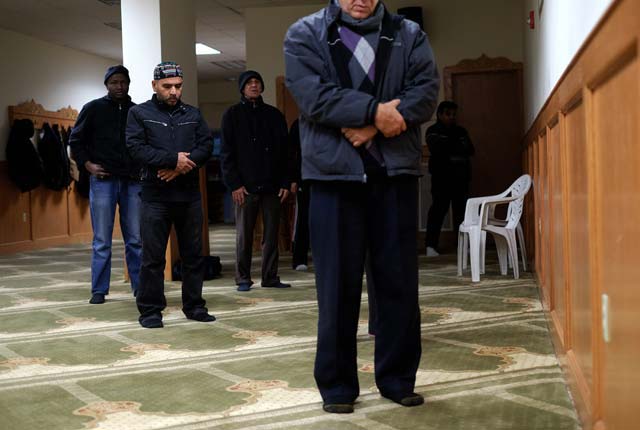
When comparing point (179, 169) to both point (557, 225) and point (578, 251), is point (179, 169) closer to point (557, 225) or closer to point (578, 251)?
point (557, 225)

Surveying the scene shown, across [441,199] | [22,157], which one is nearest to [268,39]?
[441,199]

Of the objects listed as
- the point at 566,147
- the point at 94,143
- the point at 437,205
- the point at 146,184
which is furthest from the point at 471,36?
the point at 566,147

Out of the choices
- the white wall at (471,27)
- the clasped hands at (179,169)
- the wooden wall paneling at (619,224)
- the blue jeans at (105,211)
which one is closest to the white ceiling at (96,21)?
the white wall at (471,27)

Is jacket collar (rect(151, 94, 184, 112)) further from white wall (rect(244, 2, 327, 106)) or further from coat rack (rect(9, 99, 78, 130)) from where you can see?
coat rack (rect(9, 99, 78, 130))

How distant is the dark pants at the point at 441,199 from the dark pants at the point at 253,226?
8.51 feet

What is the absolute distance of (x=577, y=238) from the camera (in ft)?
8.39

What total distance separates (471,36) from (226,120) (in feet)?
13.5

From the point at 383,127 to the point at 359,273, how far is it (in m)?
0.48

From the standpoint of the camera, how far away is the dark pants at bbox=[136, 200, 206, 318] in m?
4.48

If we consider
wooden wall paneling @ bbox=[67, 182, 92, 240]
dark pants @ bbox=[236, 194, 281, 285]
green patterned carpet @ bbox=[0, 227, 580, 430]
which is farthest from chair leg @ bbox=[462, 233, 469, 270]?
wooden wall paneling @ bbox=[67, 182, 92, 240]

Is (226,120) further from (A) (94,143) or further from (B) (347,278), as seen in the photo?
(B) (347,278)

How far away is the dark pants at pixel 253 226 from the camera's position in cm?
592

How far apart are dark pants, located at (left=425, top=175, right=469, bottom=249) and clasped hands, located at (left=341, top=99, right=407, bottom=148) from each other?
563 cm

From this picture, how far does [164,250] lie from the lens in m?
4.57
